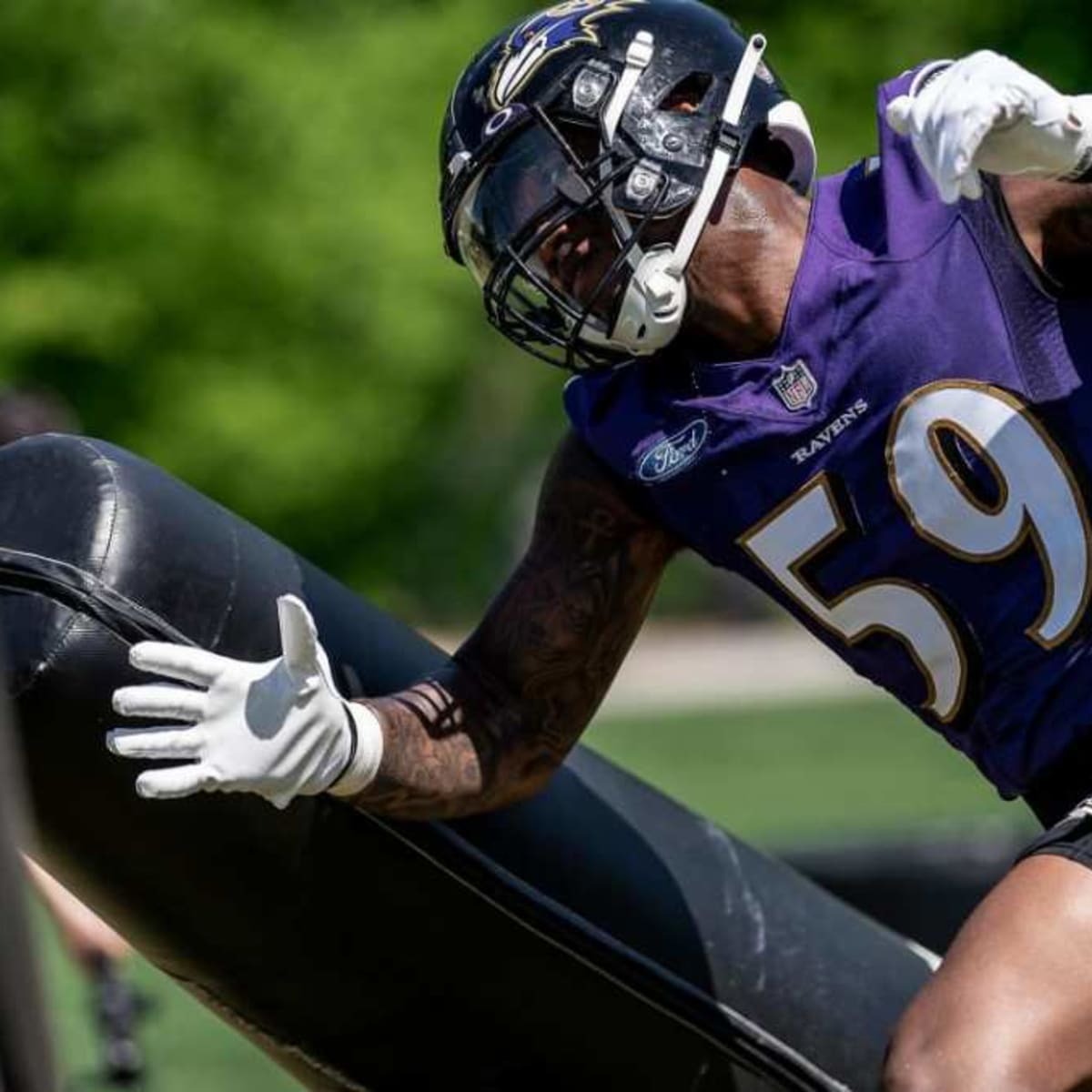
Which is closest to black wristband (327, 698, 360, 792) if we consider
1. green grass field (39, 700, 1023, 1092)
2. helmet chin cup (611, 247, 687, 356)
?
helmet chin cup (611, 247, 687, 356)

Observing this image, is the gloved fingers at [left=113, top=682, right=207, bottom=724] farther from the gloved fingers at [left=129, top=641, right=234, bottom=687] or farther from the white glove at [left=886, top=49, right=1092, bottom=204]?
the white glove at [left=886, top=49, right=1092, bottom=204]

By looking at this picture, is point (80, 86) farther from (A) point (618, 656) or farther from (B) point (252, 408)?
(A) point (618, 656)

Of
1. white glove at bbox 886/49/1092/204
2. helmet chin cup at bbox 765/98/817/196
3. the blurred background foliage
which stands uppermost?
white glove at bbox 886/49/1092/204

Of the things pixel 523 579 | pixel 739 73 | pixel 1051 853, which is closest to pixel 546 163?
pixel 739 73

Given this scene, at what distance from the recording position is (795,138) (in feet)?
11.0

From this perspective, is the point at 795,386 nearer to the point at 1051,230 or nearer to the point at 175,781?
the point at 1051,230

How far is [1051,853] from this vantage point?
2830mm

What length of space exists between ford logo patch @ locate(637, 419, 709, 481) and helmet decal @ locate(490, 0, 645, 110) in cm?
49

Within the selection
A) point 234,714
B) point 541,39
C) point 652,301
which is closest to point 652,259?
point 652,301

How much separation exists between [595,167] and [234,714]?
846mm

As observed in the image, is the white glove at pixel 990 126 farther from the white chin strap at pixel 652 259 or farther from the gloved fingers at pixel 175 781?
the gloved fingers at pixel 175 781

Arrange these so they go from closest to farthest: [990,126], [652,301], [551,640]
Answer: [990,126], [652,301], [551,640]

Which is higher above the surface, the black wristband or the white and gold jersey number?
the white and gold jersey number

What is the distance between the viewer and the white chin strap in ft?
10.4
